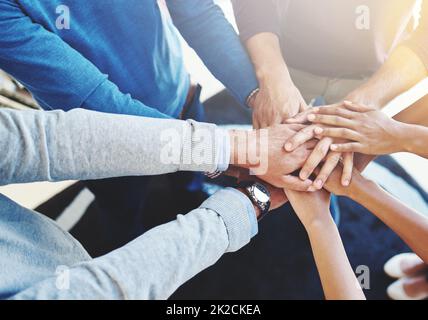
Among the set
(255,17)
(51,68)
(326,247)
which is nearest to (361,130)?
(326,247)

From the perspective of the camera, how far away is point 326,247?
63 centimetres

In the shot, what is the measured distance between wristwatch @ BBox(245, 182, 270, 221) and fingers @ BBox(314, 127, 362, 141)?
167 millimetres

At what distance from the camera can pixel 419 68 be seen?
2.26 feet

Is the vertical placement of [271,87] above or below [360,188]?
above

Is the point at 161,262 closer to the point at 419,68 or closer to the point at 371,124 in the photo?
the point at 371,124

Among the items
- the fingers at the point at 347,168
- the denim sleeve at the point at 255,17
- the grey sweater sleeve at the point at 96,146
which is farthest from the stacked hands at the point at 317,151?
the denim sleeve at the point at 255,17

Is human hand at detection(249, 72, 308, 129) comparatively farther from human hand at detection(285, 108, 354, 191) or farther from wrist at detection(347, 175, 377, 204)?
wrist at detection(347, 175, 377, 204)

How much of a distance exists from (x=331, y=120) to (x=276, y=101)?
0.44ft

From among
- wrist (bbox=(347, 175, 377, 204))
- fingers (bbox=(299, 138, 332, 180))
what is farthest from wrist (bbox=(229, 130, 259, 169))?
wrist (bbox=(347, 175, 377, 204))

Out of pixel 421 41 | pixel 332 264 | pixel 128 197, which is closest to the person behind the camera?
pixel 332 264

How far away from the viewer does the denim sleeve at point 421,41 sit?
2.24ft

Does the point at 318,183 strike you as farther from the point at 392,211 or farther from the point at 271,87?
the point at 271,87

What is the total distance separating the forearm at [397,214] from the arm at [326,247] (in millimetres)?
74

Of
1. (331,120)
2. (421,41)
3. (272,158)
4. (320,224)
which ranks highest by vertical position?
(421,41)
